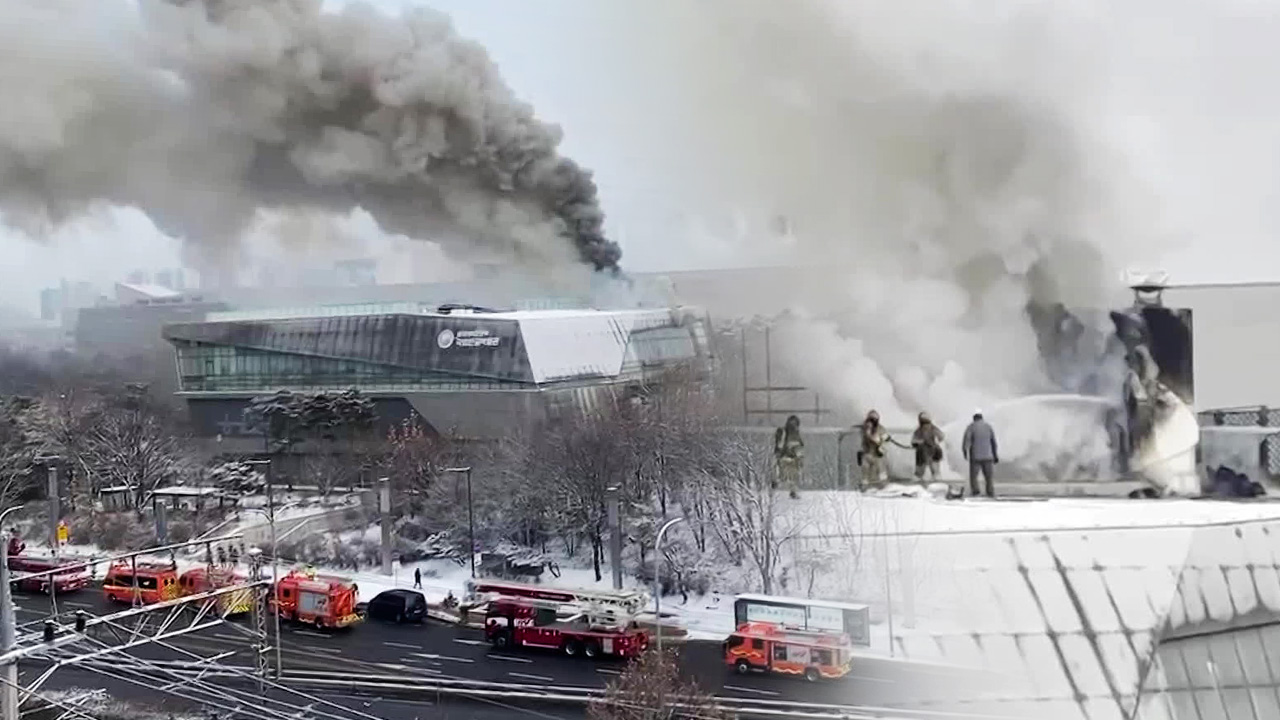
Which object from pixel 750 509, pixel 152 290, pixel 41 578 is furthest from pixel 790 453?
pixel 152 290

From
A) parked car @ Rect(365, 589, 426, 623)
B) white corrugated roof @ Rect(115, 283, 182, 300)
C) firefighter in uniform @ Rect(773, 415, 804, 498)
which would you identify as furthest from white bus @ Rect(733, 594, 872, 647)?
white corrugated roof @ Rect(115, 283, 182, 300)

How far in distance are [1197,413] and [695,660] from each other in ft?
9.50

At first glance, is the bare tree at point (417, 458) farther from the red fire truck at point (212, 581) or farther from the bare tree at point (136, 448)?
the bare tree at point (136, 448)

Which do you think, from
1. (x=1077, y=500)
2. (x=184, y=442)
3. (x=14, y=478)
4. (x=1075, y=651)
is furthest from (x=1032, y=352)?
(x=14, y=478)

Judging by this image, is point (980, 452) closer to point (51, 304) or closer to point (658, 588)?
point (658, 588)

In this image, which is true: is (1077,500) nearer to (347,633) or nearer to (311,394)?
(347,633)

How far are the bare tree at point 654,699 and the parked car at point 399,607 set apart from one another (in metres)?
1.81

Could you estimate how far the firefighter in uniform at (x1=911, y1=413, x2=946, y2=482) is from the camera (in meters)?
2.60

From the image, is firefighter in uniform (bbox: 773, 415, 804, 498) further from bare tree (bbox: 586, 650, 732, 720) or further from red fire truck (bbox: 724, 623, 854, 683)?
bare tree (bbox: 586, 650, 732, 720)

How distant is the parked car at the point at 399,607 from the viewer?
18.3 feet

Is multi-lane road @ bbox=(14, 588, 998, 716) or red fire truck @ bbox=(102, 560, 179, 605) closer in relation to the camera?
multi-lane road @ bbox=(14, 588, 998, 716)

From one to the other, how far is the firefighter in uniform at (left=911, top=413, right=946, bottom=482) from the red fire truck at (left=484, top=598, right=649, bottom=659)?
8.19ft

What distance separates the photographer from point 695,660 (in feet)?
15.3

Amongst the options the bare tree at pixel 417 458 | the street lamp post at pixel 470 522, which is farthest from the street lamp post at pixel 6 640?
the bare tree at pixel 417 458
